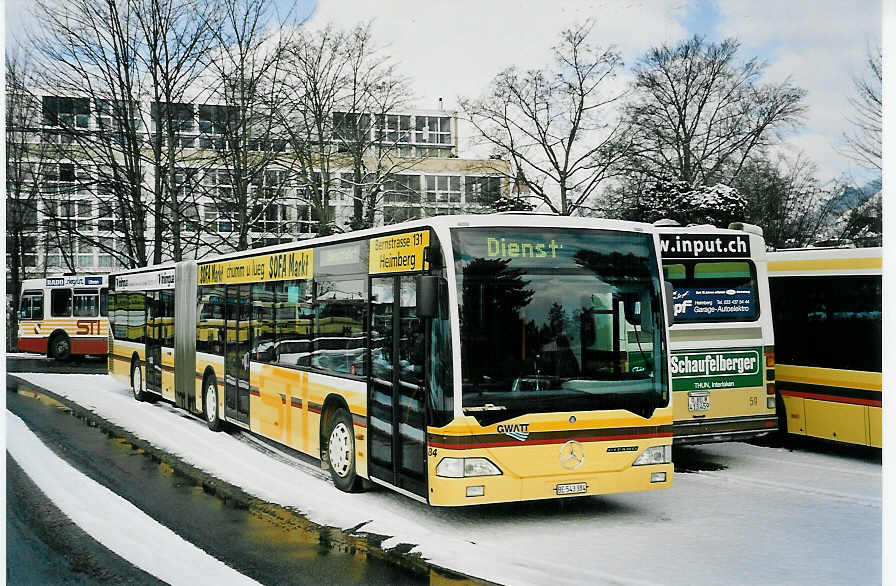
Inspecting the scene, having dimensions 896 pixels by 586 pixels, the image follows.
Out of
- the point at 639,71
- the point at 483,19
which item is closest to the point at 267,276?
the point at 483,19

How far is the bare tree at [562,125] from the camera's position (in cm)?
2752

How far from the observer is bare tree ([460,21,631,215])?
90.3 ft

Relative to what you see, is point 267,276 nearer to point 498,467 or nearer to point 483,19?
→ point 498,467

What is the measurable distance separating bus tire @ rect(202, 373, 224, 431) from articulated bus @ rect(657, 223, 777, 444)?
6.93 meters

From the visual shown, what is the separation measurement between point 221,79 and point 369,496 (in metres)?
18.9

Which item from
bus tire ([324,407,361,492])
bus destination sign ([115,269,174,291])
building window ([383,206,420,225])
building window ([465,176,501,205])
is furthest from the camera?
building window ([383,206,420,225])

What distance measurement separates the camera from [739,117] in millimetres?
30219

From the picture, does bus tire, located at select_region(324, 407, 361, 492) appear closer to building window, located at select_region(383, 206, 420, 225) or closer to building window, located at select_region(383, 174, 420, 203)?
building window, located at select_region(383, 206, 420, 225)

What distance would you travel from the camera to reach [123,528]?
8.38 metres

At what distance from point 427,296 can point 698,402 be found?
193 inches

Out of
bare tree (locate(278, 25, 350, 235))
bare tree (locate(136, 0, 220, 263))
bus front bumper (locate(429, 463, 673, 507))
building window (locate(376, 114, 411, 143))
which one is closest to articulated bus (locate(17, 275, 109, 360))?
bare tree (locate(136, 0, 220, 263))

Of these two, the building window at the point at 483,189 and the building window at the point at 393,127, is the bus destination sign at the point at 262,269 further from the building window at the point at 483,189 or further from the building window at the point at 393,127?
the building window at the point at 393,127

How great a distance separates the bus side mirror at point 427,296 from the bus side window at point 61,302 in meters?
26.1

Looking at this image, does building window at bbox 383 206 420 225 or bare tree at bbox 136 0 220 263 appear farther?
building window at bbox 383 206 420 225
